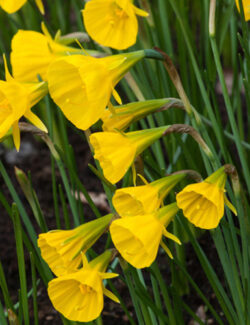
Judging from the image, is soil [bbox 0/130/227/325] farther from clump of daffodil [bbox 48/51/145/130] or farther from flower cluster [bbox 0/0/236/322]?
clump of daffodil [bbox 48/51/145/130]

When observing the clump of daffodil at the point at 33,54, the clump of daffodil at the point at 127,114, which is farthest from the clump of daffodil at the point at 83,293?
the clump of daffodil at the point at 33,54

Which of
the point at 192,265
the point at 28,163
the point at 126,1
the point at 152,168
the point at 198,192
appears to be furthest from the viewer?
the point at 28,163

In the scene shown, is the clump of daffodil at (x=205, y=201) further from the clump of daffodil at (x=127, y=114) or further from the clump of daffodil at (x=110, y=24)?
the clump of daffodil at (x=110, y=24)

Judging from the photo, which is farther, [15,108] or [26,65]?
[26,65]

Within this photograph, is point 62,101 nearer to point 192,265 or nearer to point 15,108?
point 15,108

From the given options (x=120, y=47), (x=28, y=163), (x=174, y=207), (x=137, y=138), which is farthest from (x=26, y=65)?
(x=28, y=163)

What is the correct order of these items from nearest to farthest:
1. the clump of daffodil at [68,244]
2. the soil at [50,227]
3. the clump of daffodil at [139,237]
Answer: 1. the clump of daffodil at [139,237]
2. the clump of daffodil at [68,244]
3. the soil at [50,227]
